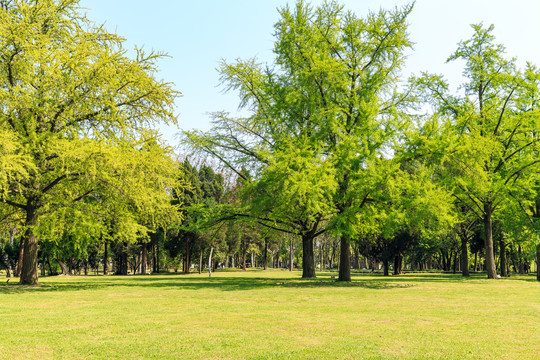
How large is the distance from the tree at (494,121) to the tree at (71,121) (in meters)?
18.1

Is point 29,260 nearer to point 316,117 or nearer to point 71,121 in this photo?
point 71,121

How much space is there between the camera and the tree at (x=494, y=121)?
2972 centimetres

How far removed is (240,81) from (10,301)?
731 inches

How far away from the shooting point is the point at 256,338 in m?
8.33

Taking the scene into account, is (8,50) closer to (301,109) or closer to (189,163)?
(301,109)

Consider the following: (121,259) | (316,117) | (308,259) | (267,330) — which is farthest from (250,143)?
(121,259)

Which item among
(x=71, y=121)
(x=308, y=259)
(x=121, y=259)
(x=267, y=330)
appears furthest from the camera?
(x=121, y=259)

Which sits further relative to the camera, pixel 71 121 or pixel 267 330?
pixel 71 121

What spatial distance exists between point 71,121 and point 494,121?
2784 cm

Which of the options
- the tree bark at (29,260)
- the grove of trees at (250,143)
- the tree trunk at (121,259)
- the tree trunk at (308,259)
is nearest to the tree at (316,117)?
the grove of trees at (250,143)

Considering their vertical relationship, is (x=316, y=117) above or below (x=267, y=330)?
above

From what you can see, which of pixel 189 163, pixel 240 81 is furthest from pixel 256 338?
pixel 189 163

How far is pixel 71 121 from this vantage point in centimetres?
2170

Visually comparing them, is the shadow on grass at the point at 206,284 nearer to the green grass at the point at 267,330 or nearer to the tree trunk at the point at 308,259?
the tree trunk at the point at 308,259
